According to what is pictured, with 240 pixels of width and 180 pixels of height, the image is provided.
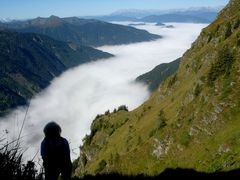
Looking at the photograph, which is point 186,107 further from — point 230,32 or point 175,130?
point 230,32

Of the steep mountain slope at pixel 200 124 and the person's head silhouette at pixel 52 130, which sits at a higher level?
the person's head silhouette at pixel 52 130

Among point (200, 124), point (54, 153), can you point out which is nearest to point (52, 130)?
point (54, 153)

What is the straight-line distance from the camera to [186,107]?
82.5 meters

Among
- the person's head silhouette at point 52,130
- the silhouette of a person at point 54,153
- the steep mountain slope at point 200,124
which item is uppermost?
the person's head silhouette at point 52,130

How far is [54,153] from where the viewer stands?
45.6 feet

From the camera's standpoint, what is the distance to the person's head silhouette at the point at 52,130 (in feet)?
45.5

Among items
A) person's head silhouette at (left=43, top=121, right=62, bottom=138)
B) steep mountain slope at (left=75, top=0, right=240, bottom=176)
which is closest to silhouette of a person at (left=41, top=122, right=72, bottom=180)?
person's head silhouette at (left=43, top=121, right=62, bottom=138)

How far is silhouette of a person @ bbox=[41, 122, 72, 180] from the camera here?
45.5ft

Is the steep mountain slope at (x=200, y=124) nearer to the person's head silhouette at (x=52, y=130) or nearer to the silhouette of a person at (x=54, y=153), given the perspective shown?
the silhouette of a person at (x=54, y=153)

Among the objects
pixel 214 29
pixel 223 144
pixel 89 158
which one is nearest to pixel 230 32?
pixel 214 29

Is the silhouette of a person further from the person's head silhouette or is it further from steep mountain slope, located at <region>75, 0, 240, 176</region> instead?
steep mountain slope, located at <region>75, 0, 240, 176</region>

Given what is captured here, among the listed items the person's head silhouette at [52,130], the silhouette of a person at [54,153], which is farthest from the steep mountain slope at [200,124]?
the person's head silhouette at [52,130]

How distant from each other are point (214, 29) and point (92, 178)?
9729 cm

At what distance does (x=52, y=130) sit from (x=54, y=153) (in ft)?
2.40
